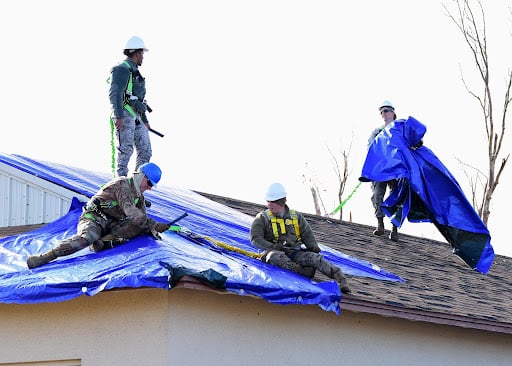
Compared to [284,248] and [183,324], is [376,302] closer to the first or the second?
[284,248]

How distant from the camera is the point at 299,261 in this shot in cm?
1120

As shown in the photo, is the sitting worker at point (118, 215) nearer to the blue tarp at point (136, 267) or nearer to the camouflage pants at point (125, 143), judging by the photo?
the blue tarp at point (136, 267)

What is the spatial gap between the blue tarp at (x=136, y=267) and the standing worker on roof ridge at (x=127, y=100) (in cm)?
62

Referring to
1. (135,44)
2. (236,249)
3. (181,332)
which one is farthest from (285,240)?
(135,44)

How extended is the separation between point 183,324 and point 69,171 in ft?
14.6

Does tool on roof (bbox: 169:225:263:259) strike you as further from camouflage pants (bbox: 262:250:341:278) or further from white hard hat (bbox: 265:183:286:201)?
white hard hat (bbox: 265:183:286:201)

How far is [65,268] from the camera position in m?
10.1

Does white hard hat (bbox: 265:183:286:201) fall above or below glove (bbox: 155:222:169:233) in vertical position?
above

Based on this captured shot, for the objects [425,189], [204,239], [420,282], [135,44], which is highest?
[135,44]

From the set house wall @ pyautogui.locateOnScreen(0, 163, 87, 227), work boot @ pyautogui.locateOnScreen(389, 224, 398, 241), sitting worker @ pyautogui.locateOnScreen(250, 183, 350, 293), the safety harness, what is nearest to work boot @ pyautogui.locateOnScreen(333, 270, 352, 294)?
sitting worker @ pyautogui.locateOnScreen(250, 183, 350, 293)

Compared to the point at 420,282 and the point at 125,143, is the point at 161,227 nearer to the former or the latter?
the point at 125,143

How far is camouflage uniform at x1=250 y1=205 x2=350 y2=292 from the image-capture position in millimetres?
11141

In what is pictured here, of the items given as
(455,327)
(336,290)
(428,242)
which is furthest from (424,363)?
(428,242)

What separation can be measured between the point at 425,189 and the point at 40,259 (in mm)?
7210
